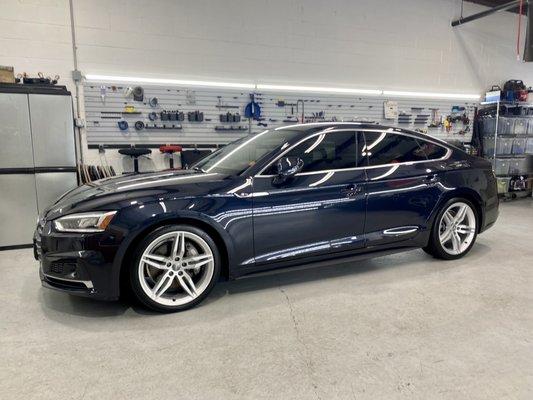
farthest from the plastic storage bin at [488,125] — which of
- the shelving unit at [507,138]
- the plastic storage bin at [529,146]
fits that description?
the plastic storage bin at [529,146]

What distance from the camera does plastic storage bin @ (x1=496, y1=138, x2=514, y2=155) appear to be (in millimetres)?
7148

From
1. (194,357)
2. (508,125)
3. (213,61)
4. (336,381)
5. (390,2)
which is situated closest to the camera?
(336,381)

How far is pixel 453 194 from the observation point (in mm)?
3355

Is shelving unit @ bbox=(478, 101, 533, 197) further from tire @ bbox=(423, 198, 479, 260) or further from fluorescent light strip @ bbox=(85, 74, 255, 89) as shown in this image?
fluorescent light strip @ bbox=(85, 74, 255, 89)

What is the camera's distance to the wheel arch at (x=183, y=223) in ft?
7.63

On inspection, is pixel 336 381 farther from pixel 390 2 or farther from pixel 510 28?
pixel 510 28

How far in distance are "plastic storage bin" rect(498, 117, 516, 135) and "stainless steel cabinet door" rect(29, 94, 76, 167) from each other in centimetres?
732

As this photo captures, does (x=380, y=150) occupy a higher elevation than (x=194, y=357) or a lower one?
higher

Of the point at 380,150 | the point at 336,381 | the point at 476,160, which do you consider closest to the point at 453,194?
the point at 476,160

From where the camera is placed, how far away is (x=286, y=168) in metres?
2.59

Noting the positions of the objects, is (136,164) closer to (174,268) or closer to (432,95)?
(174,268)

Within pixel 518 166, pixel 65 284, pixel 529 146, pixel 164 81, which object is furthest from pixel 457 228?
pixel 529 146

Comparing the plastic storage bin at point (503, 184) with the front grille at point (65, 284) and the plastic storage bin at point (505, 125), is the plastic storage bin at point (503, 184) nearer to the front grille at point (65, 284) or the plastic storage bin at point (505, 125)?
the plastic storage bin at point (505, 125)

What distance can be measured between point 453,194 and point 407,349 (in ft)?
5.99
